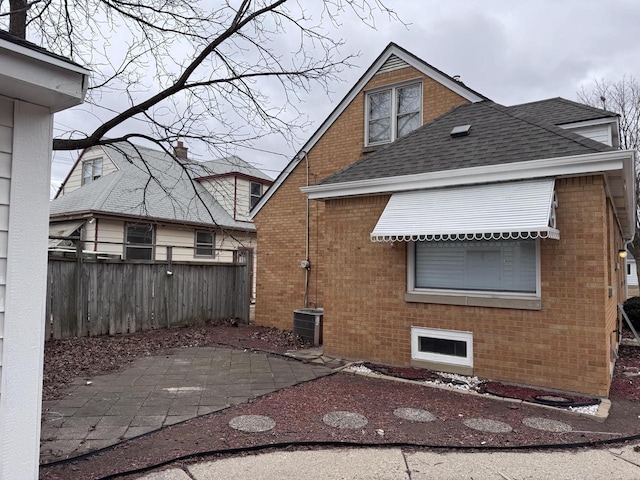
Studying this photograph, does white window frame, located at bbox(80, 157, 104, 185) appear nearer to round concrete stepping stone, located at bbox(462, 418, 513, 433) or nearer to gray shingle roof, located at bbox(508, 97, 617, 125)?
gray shingle roof, located at bbox(508, 97, 617, 125)

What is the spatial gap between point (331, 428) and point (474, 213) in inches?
141

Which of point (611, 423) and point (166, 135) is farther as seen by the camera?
point (166, 135)

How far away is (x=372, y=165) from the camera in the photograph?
8.13 metres

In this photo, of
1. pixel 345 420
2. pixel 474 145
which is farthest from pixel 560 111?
pixel 345 420

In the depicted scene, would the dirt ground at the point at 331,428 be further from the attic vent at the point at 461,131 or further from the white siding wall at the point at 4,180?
the attic vent at the point at 461,131

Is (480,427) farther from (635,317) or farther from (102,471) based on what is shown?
(635,317)

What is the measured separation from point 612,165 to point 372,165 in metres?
3.89

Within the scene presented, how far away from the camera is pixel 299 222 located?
458 inches

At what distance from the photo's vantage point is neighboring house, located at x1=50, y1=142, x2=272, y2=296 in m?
13.5

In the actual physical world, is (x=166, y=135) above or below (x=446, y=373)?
above

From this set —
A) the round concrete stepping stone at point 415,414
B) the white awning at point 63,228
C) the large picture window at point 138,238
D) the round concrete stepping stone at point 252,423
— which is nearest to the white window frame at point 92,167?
the white awning at point 63,228

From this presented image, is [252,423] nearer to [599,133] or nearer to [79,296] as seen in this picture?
[79,296]

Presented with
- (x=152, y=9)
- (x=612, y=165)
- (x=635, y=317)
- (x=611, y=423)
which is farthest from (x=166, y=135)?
(x=635, y=317)

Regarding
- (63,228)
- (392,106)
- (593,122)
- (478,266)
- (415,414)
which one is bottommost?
(415,414)
